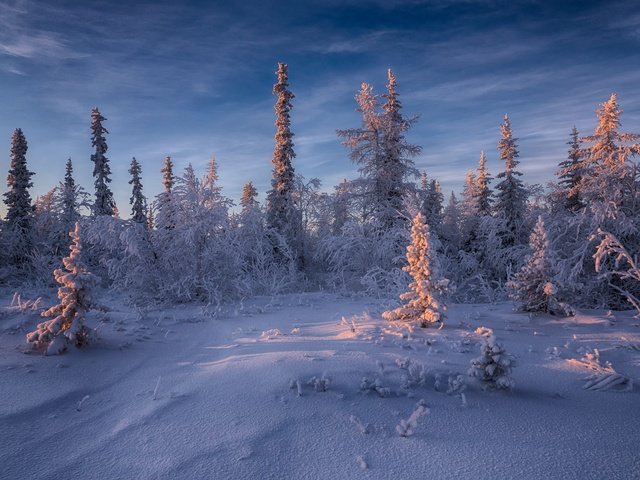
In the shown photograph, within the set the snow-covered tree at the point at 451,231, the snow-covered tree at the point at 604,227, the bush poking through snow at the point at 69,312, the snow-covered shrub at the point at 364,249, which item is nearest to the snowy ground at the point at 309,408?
the bush poking through snow at the point at 69,312

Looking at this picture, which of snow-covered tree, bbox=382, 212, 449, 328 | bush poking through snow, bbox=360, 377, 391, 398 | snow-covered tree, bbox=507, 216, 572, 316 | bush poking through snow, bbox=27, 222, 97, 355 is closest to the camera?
bush poking through snow, bbox=360, 377, 391, 398

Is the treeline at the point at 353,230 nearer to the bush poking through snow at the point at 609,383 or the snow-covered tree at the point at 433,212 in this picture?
the snow-covered tree at the point at 433,212

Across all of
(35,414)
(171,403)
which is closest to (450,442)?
(171,403)

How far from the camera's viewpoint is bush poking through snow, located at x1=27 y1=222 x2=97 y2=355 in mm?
5613

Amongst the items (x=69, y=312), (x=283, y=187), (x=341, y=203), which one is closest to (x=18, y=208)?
(x=283, y=187)

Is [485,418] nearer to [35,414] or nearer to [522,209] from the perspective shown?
[35,414]

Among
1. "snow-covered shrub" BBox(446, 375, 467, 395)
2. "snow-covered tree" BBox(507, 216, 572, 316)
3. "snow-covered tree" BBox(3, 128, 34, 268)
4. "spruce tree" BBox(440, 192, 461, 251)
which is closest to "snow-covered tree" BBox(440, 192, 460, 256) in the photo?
"spruce tree" BBox(440, 192, 461, 251)

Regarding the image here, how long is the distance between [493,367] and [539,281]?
16.1 feet

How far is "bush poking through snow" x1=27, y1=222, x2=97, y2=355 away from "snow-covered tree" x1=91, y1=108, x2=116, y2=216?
81.6ft

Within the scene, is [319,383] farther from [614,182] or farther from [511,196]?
[511,196]

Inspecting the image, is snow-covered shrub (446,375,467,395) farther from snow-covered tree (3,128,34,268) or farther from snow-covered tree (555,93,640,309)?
snow-covered tree (3,128,34,268)

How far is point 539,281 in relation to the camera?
26.9ft

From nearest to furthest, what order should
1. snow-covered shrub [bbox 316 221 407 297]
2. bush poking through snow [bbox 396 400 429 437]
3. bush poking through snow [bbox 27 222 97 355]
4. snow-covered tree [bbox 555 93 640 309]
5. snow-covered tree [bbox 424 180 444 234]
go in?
1. bush poking through snow [bbox 396 400 429 437]
2. bush poking through snow [bbox 27 222 97 355]
3. snow-covered tree [bbox 555 93 640 309]
4. snow-covered shrub [bbox 316 221 407 297]
5. snow-covered tree [bbox 424 180 444 234]

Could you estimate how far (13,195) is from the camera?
77.0 feet
